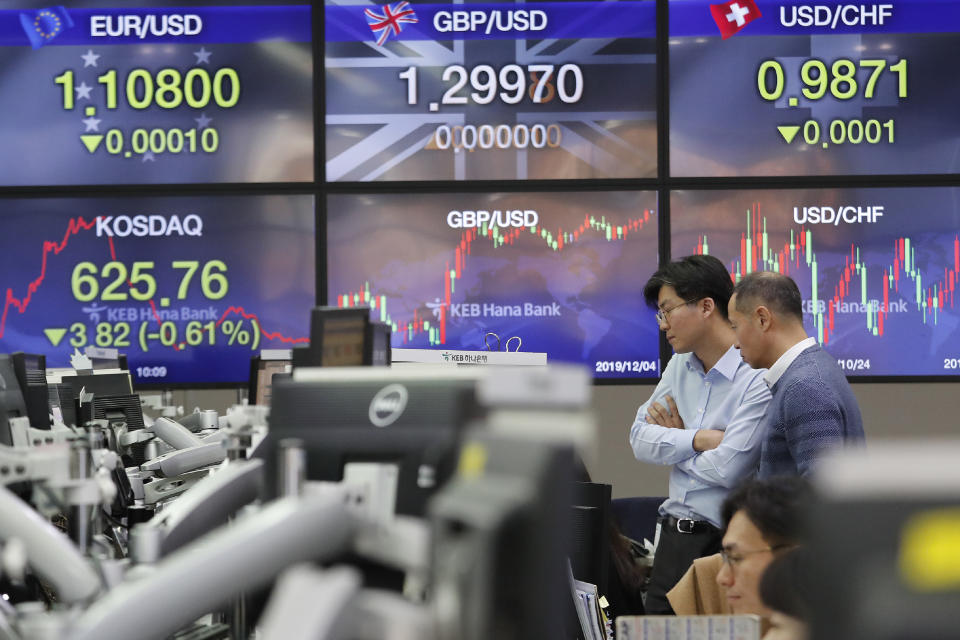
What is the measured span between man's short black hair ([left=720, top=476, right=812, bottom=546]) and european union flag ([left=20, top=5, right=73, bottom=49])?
4.09 metres

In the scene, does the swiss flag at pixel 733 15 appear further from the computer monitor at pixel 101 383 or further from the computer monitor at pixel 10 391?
the computer monitor at pixel 10 391

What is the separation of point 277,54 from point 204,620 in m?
3.39

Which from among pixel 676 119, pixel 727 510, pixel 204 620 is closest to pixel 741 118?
pixel 676 119

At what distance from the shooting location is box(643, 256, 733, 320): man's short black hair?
3.46m

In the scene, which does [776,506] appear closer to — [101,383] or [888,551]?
[888,551]

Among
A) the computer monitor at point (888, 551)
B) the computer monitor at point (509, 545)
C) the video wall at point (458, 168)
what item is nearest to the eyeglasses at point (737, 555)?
the computer monitor at point (509, 545)

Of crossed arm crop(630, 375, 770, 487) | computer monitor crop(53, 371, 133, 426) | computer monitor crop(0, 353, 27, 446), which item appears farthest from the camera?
computer monitor crop(53, 371, 133, 426)

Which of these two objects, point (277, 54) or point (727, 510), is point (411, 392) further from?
point (277, 54)

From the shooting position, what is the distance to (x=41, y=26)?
16.8ft

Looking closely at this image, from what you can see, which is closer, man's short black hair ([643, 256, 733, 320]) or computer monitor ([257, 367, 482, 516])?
computer monitor ([257, 367, 482, 516])

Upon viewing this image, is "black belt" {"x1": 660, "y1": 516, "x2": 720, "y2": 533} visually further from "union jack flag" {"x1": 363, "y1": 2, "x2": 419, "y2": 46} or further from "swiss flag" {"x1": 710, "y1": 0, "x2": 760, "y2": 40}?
"union jack flag" {"x1": 363, "y1": 2, "x2": 419, "y2": 46}

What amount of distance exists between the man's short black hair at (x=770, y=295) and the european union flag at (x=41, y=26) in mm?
3389

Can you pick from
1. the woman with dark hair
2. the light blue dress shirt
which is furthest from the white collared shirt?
the woman with dark hair

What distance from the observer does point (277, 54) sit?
16.8ft
